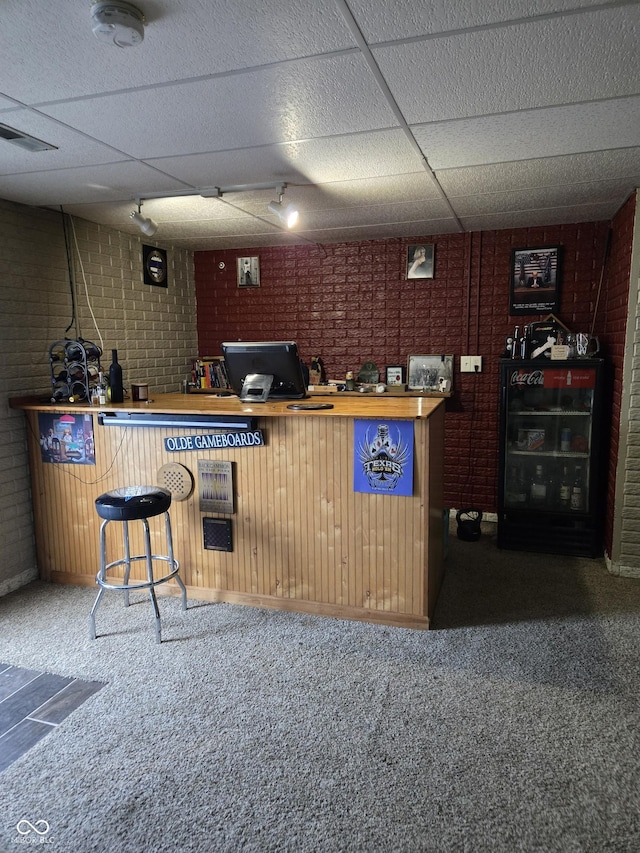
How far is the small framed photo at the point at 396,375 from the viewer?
5109mm

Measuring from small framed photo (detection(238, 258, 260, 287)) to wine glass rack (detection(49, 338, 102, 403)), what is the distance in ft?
6.46

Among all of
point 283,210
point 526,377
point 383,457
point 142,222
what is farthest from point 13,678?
point 526,377

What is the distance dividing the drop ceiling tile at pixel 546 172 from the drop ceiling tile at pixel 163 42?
1561 mm

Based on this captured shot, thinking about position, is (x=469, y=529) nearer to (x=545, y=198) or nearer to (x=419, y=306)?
(x=419, y=306)

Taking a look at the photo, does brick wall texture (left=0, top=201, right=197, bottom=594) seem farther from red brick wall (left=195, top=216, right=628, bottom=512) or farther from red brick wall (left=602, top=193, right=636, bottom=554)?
red brick wall (left=602, top=193, right=636, bottom=554)

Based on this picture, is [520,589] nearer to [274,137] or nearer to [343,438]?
[343,438]

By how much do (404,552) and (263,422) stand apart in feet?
3.58

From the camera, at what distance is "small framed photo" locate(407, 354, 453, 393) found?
16.2 feet

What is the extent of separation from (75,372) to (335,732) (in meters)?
2.80

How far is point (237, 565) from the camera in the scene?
11.3 feet

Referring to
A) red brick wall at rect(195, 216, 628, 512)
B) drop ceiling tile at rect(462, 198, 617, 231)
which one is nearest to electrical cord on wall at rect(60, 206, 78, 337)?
red brick wall at rect(195, 216, 628, 512)

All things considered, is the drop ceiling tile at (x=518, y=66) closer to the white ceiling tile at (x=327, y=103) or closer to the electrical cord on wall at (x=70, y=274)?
the white ceiling tile at (x=327, y=103)

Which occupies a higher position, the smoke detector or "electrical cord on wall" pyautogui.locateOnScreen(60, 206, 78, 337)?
the smoke detector

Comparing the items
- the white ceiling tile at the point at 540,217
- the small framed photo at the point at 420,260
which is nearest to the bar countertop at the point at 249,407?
the white ceiling tile at the point at 540,217
